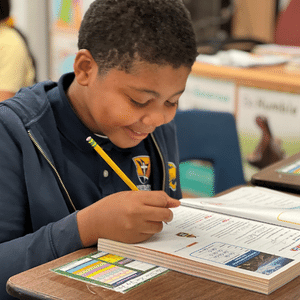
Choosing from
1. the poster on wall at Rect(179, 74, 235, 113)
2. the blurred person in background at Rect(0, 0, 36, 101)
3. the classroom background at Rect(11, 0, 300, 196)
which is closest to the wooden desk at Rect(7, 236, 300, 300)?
the classroom background at Rect(11, 0, 300, 196)

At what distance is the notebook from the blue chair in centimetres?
40

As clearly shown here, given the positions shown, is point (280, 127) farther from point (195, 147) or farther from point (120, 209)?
point (120, 209)

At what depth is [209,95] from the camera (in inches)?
120

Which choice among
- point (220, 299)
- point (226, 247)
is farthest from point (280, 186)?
point (220, 299)

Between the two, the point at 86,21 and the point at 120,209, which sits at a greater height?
the point at 86,21

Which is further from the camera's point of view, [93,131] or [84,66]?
[93,131]

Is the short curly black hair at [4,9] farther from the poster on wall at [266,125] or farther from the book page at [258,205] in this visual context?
the book page at [258,205]

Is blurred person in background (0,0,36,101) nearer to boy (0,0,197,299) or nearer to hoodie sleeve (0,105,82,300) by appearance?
boy (0,0,197,299)

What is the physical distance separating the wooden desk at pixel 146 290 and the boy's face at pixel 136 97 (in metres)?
0.32

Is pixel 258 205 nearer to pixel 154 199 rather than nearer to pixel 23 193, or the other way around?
pixel 154 199

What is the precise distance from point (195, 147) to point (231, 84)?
3.79ft

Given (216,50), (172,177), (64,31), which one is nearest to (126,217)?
(172,177)

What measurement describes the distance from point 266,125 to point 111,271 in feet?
7.04

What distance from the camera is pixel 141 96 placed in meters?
0.98
